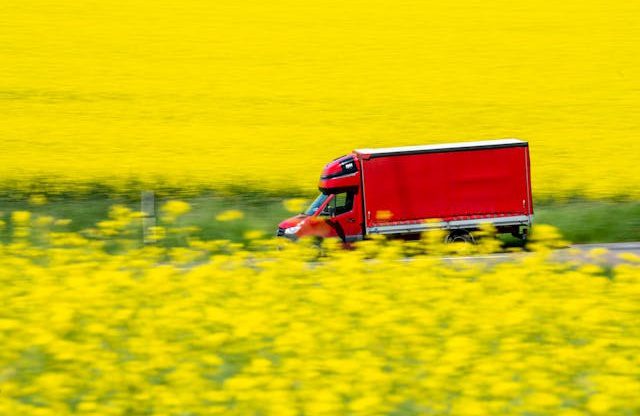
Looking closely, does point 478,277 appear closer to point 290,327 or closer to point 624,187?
point 290,327

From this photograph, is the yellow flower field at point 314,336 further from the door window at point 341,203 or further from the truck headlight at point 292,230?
the door window at point 341,203

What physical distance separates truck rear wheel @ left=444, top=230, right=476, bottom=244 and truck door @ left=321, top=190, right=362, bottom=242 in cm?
160

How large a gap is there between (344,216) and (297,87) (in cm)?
686

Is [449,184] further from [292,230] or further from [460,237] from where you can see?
[292,230]

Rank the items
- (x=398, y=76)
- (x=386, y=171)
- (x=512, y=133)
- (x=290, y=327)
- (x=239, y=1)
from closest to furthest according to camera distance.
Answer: (x=290, y=327) → (x=386, y=171) → (x=512, y=133) → (x=398, y=76) → (x=239, y=1)

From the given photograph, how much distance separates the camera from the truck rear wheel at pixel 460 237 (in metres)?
19.7

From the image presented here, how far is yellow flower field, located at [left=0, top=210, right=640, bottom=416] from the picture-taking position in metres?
6.39

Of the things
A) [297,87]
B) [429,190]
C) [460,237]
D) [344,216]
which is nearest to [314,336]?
[344,216]

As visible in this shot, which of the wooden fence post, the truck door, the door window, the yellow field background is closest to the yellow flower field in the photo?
the wooden fence post

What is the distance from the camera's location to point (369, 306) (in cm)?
762

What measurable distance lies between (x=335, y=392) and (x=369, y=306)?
4.23 ft

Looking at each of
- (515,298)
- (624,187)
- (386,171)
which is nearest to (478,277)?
(515,298)

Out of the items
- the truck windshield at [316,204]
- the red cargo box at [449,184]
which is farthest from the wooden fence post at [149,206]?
the red cargo box at [449,184]

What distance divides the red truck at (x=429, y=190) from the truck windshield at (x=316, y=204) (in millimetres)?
24
